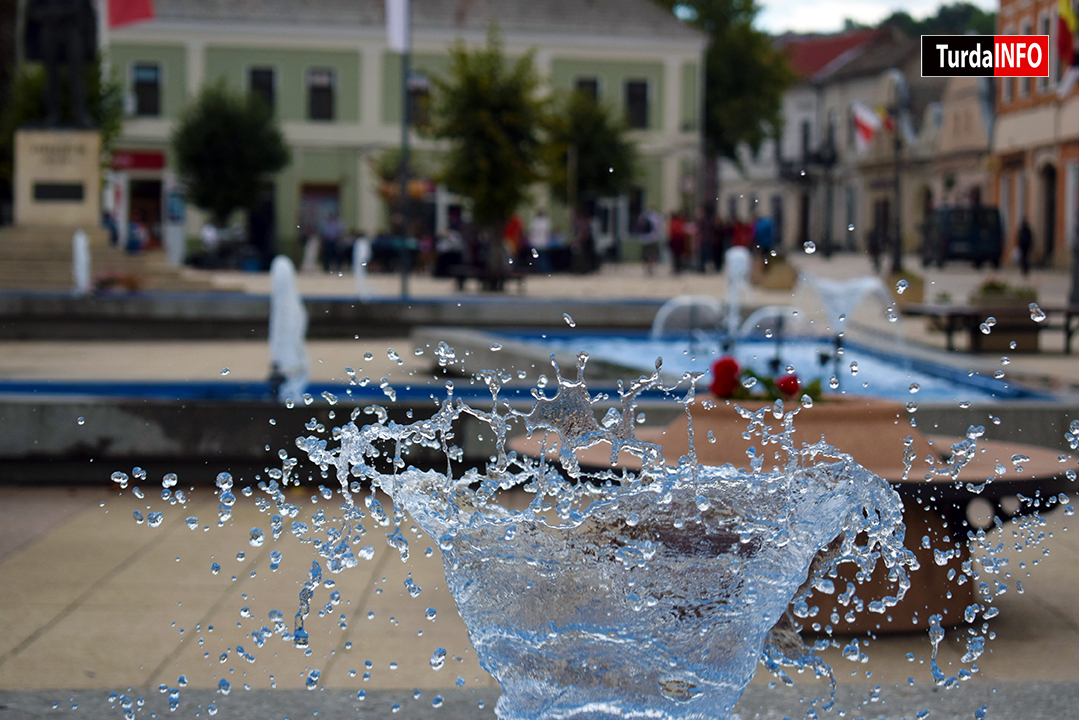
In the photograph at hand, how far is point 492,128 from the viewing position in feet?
87.5

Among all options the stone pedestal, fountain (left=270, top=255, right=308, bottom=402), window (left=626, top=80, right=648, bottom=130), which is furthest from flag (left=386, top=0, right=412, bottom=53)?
window (left=626, top=80, right=648, bottom=130)

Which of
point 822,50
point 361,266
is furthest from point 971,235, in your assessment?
point 822,50

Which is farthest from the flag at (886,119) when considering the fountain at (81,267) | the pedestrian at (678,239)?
the fountain at (81,267)

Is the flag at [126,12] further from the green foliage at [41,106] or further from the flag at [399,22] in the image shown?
the flag at [399,22]

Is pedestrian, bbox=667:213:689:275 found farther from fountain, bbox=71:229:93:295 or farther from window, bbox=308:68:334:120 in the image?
fountain, bbox=71:229:93:295

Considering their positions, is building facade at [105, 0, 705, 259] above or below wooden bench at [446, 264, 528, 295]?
above

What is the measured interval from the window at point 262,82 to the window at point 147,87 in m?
2.94

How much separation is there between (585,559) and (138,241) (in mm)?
36611

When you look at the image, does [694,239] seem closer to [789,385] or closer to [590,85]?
[590,85]

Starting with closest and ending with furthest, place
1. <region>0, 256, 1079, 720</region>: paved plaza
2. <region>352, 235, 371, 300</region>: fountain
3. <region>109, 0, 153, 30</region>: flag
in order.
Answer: <region>0, 256, 1079, 720</region>: paved plaza < <region>352, 235, 371, 300</region>: fountain < <region>109, 0, 153, 30</region>: flag

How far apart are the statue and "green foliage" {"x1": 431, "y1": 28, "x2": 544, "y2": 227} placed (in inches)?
273

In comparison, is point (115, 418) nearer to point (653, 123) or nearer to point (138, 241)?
point (138, 241)

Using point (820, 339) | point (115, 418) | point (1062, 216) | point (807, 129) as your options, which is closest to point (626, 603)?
point (115, 418)

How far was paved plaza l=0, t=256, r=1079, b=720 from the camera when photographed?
3369 millimetres
